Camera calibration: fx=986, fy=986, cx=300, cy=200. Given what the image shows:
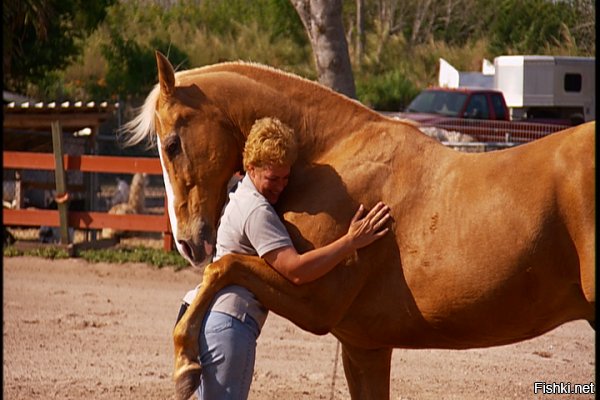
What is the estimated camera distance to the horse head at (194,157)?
483cm

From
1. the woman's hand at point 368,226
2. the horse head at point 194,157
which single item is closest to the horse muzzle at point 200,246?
the horse head at point 194,157

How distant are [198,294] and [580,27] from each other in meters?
20.1

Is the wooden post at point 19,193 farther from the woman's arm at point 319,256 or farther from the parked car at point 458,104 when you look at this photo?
the woman's arm at point 319,256

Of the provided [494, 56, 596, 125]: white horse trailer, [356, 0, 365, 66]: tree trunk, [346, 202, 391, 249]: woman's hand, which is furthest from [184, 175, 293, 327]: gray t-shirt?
[356, 0, 365, 66]: tree trunk

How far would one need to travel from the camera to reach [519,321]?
177 inches

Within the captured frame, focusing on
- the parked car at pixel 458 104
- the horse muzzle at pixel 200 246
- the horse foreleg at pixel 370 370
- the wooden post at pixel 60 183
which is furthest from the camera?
the parked car at pixel 458 104

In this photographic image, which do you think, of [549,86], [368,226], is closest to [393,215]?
[368,226]

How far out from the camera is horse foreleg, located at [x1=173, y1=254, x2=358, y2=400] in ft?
14.6

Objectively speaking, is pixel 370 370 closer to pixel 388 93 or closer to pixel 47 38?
pixel 47 38

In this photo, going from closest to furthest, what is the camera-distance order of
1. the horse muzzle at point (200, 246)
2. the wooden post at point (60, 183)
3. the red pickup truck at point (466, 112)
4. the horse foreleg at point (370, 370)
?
the horse muzzle at point (200, 246)
the horse foreleg at point (370, 370)
the wooden post at point (60, 183)
the red pickup truck at point (466, 112)

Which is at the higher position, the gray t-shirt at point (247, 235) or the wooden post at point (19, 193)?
the gray t-shirt at point (247, 235)

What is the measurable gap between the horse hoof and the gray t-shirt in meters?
0.30

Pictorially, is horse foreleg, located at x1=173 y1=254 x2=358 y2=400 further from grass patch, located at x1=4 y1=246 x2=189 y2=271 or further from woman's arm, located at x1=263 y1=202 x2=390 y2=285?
grass patch, located at x1=4 y1=246 x2=189 y2=271

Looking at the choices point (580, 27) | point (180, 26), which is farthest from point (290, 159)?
point (180, 26)
